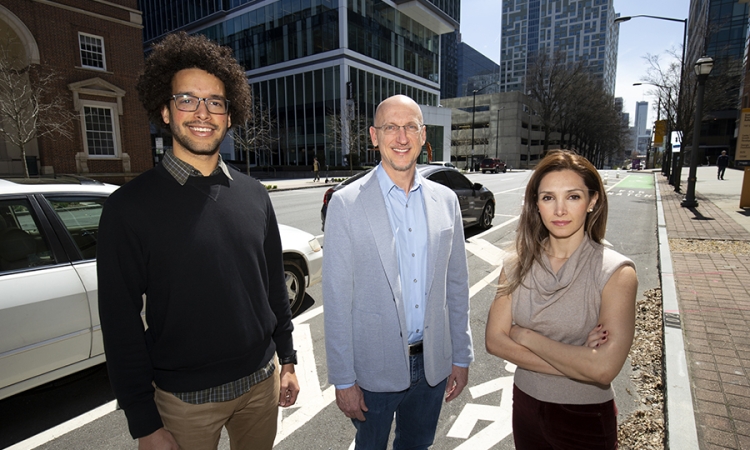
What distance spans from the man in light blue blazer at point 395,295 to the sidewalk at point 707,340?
1836 mm

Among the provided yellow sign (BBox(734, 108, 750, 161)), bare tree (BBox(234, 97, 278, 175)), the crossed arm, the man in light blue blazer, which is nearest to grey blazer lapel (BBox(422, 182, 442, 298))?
the man in light blue blazer

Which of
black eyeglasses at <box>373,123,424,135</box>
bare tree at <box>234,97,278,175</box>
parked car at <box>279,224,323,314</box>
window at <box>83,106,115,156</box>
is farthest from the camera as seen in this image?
bare tree at <box>234,97,278,175</box>

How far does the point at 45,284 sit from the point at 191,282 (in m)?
2.03

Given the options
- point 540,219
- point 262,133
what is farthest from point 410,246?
point 262,133

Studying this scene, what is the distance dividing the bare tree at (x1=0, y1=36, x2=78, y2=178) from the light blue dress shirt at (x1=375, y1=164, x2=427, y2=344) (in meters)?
21.5

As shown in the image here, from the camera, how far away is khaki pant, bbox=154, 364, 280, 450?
165cm

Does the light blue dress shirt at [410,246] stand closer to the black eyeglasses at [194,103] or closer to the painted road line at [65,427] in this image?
the black eyeglasses at [194,103]

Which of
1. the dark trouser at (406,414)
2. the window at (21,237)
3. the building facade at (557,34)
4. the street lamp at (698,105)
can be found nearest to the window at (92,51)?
the window at (21,237)

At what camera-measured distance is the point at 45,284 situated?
9.27 feet

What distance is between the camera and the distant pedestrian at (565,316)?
1746mm

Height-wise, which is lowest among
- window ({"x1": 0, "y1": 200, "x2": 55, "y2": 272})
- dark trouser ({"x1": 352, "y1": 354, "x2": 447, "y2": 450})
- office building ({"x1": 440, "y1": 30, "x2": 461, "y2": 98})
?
dark trouser ({"x1": 352, "y1": 354, "x2": 447, "y2": 450})

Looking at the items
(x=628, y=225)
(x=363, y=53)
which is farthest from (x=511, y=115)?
(x=628, y=225)

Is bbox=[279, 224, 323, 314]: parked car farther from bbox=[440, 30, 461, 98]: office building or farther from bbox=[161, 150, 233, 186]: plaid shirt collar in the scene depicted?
bbox=[440, 30, 461, 98]: office building

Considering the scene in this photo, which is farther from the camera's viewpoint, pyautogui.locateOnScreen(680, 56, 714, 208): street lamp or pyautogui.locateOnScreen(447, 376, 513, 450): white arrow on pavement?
pyautogui.locateOnScreen(680, 56, 714, 208): street lamp
